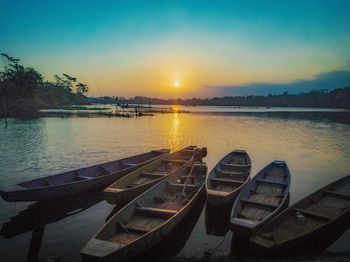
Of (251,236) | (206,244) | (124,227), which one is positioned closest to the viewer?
(251,236)

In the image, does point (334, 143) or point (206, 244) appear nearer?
point (206, 244)

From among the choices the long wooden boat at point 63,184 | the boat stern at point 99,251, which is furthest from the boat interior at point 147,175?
the boat stern at point 99,251

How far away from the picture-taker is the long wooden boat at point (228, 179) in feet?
33.4

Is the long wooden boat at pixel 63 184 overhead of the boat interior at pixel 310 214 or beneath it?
overhead

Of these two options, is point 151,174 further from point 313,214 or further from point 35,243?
point 313,214

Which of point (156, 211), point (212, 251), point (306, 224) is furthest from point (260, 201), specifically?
point (156, 211)

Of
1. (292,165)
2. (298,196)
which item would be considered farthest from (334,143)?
(298,196)

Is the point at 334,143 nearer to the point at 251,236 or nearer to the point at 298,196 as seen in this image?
the point at 298,196

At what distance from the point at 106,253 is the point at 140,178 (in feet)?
25.3

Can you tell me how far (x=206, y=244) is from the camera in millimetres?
9094

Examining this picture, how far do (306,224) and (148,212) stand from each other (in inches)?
211

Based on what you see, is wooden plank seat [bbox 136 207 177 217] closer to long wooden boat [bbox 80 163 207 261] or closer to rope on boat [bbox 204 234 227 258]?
long wooden boat [bbox 80 163 207 261]

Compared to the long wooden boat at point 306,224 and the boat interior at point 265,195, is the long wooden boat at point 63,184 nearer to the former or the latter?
the boat interior at point 265,195

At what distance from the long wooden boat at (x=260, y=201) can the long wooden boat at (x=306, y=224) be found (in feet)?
1.04
